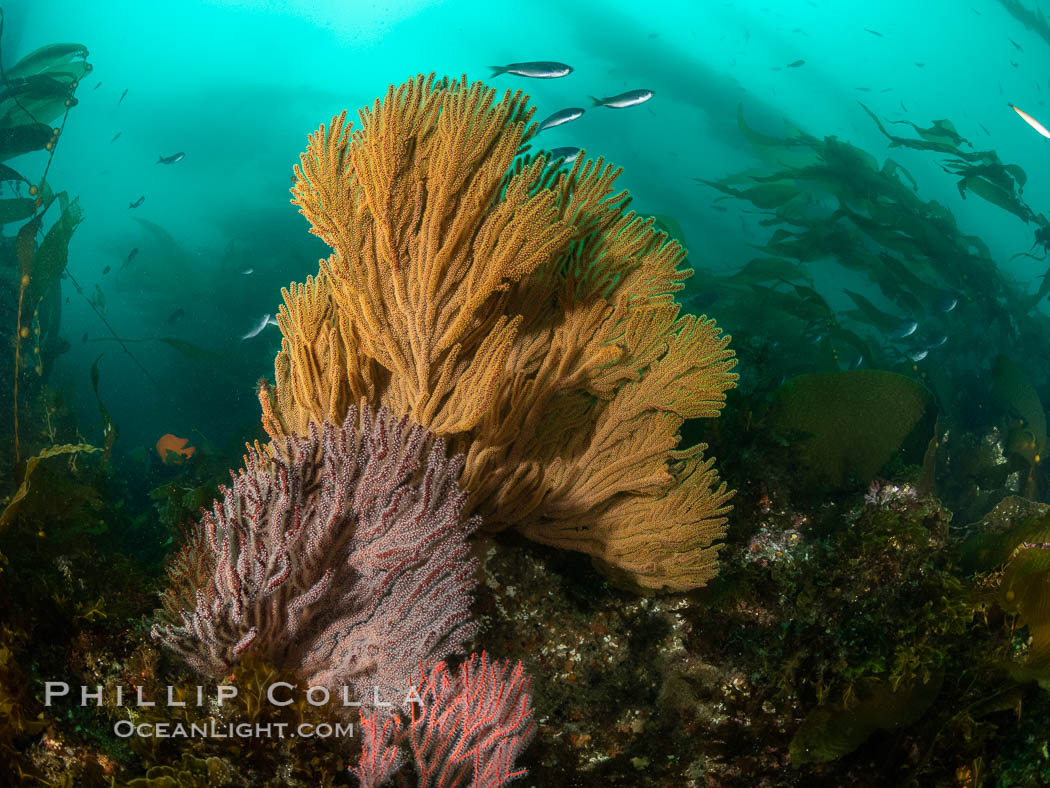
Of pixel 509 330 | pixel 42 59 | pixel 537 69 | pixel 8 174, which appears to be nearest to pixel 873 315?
pixel 537 69

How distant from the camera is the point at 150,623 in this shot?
2.38 meters

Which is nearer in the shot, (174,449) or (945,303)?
(174,449)

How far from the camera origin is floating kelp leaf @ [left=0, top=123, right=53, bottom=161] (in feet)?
27.5

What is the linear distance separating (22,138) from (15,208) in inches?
42.0

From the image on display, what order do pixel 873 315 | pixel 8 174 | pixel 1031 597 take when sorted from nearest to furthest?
pixel 1031 597, pixel 8 174, pixel 873 315

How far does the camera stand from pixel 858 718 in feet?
9.29

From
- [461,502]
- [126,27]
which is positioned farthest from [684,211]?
[126,27]

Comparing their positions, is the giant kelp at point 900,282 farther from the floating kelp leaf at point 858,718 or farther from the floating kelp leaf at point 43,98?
the floating kelp leaf at point 43,98

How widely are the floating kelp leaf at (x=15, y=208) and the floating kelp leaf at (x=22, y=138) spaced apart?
626mm

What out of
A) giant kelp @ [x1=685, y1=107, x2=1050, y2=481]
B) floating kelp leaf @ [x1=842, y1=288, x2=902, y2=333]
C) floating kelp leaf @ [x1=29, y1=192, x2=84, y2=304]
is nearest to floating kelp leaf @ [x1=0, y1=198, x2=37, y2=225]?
floating kelp leaf @ [x1=29, y1=192, x2=84, y2=304]

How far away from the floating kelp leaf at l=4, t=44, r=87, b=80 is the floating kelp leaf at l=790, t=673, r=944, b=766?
12.6 m

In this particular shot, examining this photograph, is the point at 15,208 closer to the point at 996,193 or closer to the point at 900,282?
the point at 900,282

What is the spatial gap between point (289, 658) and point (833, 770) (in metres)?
2.94

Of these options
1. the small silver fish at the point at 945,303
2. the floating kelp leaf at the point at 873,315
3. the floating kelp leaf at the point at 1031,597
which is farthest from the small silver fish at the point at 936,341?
the floating kelp leaf at the point at 1031,597
